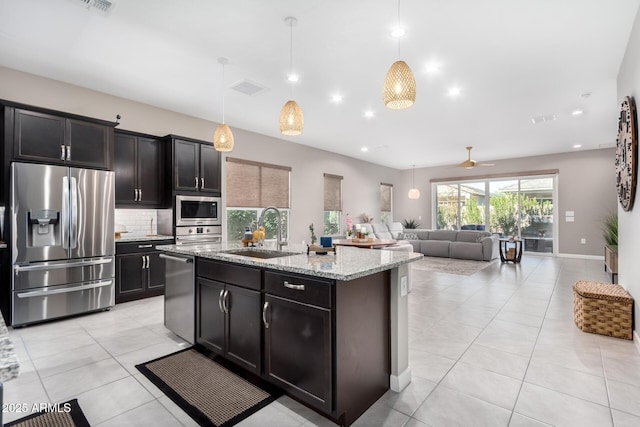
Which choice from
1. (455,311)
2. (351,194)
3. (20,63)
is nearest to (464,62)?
(455,311)

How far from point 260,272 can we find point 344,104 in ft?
11.7

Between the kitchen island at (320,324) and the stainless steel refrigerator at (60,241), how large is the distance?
2.29 m

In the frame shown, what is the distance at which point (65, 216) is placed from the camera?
362 centimetres

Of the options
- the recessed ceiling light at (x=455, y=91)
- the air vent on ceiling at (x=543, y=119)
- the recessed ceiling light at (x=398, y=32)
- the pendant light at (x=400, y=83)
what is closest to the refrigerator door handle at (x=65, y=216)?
the pendant light at (x=400, y=83)

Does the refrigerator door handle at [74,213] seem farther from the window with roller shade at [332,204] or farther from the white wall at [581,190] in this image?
the white wall at [581,190]

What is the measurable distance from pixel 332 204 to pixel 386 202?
10.4ft

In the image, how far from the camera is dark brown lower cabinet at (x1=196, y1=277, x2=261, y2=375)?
2205 mm

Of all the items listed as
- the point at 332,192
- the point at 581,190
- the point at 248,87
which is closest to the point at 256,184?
the point at 248,87

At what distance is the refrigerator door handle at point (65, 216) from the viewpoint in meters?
3.61

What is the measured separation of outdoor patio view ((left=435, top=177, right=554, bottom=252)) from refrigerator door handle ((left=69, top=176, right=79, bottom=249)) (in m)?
9.73

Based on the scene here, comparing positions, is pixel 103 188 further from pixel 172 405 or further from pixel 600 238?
pixel 600 238

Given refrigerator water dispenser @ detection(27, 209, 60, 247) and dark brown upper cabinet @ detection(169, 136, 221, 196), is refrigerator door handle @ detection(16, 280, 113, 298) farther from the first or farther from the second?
dark brown upper cabinet @ detection(169, 136, 221, 196)

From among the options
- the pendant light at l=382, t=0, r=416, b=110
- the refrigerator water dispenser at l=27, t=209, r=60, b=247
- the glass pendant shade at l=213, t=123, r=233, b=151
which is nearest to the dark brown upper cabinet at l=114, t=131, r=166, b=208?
the refrigerator water dispenser at l=27, t=209, r=60, b=247

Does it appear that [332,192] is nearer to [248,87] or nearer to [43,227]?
[248,87]
